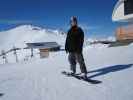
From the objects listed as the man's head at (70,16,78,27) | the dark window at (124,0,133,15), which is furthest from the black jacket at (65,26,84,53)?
the dark window at (124,0,133,15)

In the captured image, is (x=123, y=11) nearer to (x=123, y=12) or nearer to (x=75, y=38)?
(x=123, y=12)

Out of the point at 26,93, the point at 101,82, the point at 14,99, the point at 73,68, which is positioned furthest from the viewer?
the point at 73,68

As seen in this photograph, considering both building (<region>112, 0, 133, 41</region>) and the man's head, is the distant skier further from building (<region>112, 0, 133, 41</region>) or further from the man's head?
building (<region>112, 0, 133, 41</region>)

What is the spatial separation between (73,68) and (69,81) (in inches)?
29.8

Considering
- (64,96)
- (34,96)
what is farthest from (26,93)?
(64,96)

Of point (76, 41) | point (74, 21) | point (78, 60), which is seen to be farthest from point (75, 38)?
point (78, 60)

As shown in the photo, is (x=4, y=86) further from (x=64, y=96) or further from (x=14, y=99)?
(x=64, y=96)

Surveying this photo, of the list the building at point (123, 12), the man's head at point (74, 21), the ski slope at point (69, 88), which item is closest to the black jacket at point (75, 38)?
the man's head at point (74, 21)

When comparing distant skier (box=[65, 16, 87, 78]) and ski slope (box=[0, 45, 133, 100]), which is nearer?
ski slope (box=[0, 45, 133, 100])

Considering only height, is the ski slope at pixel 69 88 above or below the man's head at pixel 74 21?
below

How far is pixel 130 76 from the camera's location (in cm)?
752

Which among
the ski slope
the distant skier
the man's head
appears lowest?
the ski slope

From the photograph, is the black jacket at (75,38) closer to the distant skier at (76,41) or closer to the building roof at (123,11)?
the distant skier at (76,41)

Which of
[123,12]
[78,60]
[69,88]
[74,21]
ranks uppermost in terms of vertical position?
[123,12]
